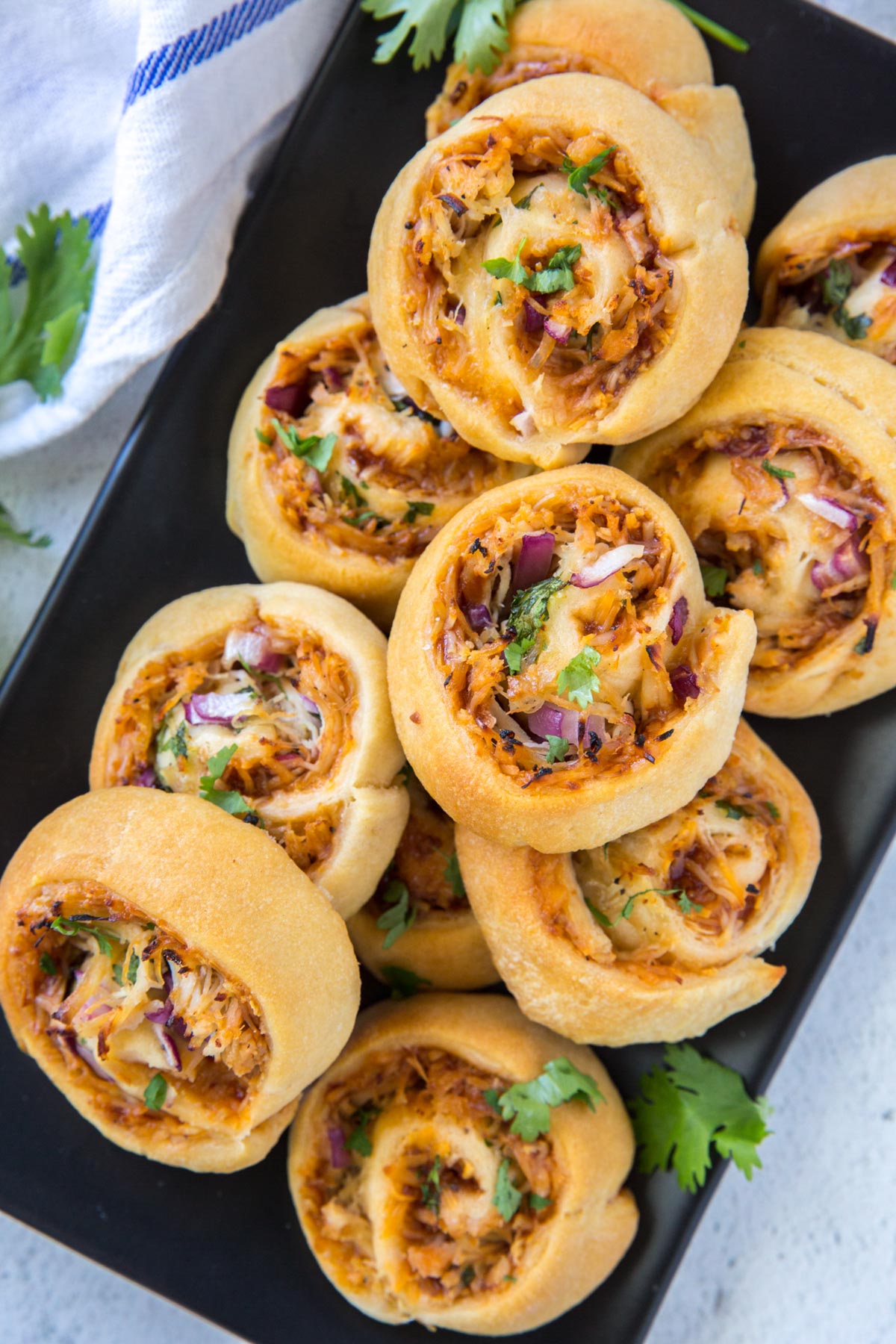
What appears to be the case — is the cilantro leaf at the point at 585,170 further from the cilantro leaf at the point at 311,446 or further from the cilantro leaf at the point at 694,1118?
the cilantro leaf at the point at 694,1118

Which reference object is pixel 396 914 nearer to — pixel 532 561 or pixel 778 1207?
pixel 532 561

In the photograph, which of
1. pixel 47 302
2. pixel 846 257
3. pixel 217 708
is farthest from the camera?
pixel 47 302

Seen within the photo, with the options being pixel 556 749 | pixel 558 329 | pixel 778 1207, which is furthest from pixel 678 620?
pixel 778 1207

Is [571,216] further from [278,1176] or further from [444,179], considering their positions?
[278,1176]

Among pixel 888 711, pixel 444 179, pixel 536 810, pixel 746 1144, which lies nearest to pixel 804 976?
pixel 746 1144

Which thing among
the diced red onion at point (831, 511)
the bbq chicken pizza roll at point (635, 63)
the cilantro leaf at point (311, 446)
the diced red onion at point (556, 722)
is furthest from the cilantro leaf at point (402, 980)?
the bbq chicken pizza roll at point (635, 63)
